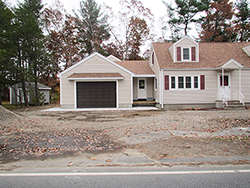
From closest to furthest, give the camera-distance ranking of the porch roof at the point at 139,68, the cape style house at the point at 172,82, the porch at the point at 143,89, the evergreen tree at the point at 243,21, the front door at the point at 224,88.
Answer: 1. the front door at the point at 224,88
2. the cape style house at the point at 172,82
3. the porch roof at the point at 139,68
4. the porch at the point at 143,89
5. the evergreen tree at the point at 243,21

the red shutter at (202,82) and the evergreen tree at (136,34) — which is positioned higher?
the evergreen tree at (136,34)

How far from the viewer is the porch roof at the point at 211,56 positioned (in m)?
18.0

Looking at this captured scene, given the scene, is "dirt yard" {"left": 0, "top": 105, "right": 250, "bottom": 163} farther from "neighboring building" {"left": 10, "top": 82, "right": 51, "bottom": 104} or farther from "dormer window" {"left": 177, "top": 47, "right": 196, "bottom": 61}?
"neighboring building" {"left": 10, "top": 82, "right": 51, "bottom": 104}

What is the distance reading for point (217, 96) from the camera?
17859 mm

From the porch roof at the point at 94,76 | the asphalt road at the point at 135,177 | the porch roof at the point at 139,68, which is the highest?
the porch roof at the point at 139,68

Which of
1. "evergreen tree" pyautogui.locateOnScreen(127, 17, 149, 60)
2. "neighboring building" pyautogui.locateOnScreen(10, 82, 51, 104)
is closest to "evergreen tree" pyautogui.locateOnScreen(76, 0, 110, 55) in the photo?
"evergreen tree" pyautogui.locateOnScreen(127, 17, 149, 60)

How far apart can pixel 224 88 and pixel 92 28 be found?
84.1ft

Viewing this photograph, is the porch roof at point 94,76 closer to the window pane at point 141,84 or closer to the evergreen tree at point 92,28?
the window pane at point 141,84

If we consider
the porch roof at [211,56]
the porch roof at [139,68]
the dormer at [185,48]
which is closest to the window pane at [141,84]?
the porch roof at [139,68]

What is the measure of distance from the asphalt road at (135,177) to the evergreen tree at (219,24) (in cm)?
3257

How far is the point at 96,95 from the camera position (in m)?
18.2

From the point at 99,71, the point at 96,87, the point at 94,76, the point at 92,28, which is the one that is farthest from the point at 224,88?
the point at 92,28

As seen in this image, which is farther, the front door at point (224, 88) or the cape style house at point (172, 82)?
the cape style house at point (172, 82)

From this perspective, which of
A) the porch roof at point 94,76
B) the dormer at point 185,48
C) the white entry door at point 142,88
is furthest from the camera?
the white entry door at point 142,88
